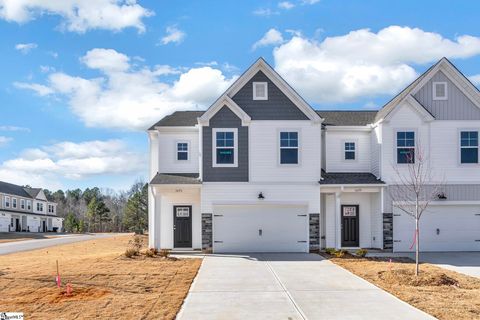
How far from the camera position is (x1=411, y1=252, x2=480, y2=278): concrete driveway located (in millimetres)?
16969

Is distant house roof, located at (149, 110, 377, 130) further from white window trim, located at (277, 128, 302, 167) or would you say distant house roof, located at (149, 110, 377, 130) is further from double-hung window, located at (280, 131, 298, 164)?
double-hung window, located at (280, 131, 298, 164)

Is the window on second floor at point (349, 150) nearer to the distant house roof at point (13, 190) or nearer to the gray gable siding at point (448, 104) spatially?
the gray gable siding at point (448, 104)

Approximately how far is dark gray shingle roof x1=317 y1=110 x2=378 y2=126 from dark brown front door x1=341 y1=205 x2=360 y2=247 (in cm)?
417

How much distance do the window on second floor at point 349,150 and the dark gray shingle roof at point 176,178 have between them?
24.7ft

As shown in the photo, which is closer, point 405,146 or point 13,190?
point 405,146

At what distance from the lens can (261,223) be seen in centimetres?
2264

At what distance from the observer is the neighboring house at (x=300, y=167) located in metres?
22.5

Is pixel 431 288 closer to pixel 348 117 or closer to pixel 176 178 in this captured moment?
pixel 176 178

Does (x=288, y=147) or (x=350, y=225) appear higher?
(x=288, y=147)

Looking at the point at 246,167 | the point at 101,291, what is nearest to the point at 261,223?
the point at 246,167

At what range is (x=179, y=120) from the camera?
24.5m

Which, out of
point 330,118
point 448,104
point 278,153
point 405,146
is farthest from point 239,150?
point 448,104

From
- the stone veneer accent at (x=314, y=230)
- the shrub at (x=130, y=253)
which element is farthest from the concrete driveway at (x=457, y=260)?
the shrub at (x=130, y=253)

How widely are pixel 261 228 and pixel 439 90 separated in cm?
1056
